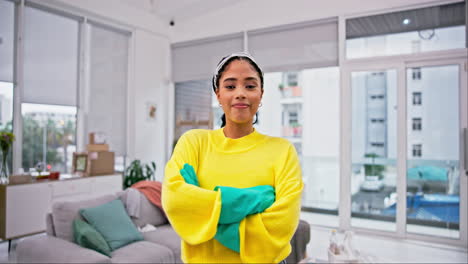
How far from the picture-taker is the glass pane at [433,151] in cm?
377

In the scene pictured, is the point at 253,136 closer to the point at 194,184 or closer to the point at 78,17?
the point at 194,184

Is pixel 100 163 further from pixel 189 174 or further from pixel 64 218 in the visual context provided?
pixel 189 174

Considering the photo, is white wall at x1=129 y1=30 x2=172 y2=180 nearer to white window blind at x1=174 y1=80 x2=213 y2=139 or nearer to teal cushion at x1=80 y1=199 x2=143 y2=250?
white window blind at x1=174 y1=80 x2=213 y2=139

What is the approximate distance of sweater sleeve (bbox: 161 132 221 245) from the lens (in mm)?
730

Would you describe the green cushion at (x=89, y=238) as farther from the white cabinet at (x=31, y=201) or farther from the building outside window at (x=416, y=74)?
the building outside window at (x=416, y=74)

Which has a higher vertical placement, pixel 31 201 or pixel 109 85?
pixel 109 85

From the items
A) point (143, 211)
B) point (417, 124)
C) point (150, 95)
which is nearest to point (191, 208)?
point (143, 211)

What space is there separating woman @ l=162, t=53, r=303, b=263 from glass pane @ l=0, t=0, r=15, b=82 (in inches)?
150

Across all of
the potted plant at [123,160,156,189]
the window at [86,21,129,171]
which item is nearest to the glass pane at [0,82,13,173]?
the window at [86,21,129,171]

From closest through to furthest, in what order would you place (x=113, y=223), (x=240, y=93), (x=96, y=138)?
1. (x=240, y=93)
2. (x=113, y=223)
3. (x=96, y=138)

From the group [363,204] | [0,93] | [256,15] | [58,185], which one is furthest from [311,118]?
[0,93]

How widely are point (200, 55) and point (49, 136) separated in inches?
100

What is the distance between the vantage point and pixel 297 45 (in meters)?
4.59

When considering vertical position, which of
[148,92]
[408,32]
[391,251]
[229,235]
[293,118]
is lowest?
[391,251]
